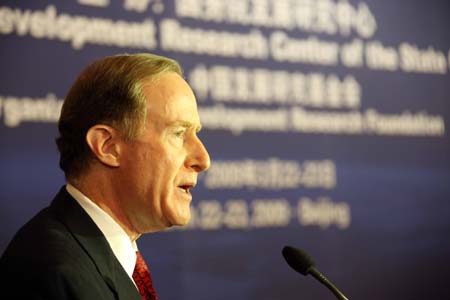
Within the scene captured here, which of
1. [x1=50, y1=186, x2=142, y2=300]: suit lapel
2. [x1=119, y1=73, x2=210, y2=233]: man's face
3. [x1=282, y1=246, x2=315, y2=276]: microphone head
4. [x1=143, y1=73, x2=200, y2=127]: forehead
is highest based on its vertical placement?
[x1=143, y1=73, x2=200, y2=127]: forehead

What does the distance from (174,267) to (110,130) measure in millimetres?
1413

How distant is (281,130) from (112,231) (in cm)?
180

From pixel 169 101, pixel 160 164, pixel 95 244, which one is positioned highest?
pixel 169 101

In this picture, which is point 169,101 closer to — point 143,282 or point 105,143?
point 105,143

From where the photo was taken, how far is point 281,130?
126 inches

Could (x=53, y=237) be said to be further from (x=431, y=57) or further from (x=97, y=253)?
(x=431, y=57)

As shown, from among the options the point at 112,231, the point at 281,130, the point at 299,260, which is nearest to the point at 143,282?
the point at 112,231

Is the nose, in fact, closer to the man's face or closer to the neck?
the man's face

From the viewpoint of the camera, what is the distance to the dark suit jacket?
4.01 ft

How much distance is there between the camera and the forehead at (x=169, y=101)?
5.13 ft

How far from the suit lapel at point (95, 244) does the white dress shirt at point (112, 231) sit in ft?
0.09

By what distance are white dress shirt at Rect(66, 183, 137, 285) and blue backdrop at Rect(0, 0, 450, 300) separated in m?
1.12

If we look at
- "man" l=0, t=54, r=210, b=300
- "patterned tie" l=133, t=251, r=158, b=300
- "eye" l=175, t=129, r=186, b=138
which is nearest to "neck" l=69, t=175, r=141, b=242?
"man" l=0, t=54, r=210, b=300

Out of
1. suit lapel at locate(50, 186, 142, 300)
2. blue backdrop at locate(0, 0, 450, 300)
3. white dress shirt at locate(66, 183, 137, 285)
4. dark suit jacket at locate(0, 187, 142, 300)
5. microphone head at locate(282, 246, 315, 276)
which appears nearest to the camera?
dark suit jacket at locate(0, 187, 142, 300)
